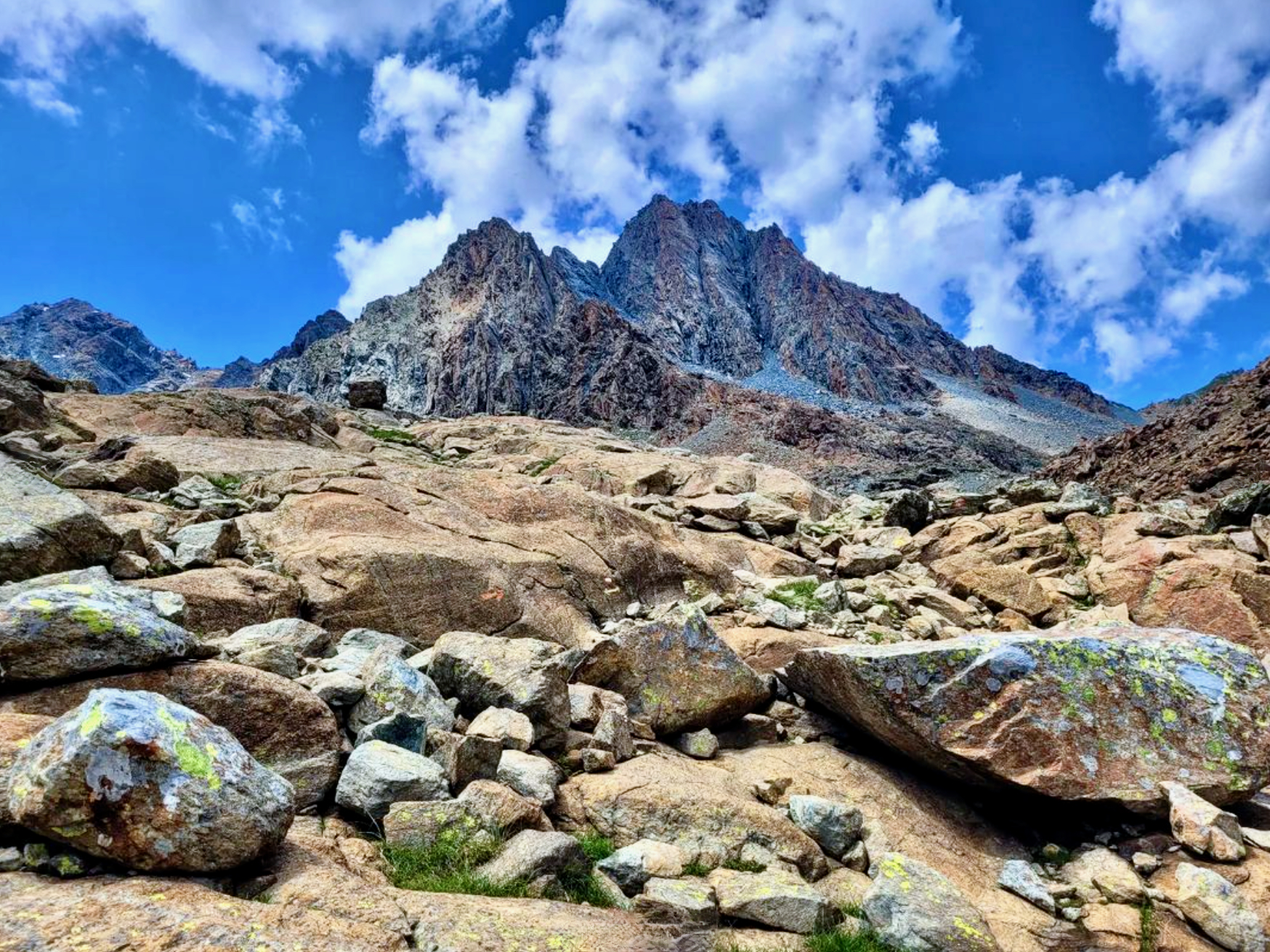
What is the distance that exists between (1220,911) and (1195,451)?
169 feet

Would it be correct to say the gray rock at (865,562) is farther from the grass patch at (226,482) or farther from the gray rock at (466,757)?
the grass patch at (226,482)

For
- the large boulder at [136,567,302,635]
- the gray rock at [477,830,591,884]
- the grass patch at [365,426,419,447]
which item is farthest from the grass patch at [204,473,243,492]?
the grass patch at [365,426,419,447]

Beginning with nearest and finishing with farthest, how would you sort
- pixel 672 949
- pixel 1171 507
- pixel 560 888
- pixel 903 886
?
pixel 672 949 < pixel 560 888 < pixel 903 886 < pixel 1171 507

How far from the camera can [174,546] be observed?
1381 centimetres

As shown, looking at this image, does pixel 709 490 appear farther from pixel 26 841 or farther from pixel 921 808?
pixel 26 841

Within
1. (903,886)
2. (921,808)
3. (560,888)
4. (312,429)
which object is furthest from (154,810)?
(312,429)

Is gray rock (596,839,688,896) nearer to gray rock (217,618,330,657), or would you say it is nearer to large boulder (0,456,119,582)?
gray rock (217,618,330,657)

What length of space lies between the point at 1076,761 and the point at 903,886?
4444 millimetres

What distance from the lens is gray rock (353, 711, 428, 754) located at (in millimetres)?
8266

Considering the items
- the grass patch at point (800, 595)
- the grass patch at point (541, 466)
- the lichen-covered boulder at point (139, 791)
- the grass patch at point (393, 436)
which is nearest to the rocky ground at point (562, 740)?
the lichen-covered boulder at point (139, 791)

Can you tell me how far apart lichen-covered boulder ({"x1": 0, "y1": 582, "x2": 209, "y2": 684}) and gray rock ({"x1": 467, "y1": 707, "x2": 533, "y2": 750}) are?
3670 millimetres

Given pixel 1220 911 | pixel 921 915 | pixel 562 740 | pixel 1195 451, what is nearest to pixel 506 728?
pixel 562 740

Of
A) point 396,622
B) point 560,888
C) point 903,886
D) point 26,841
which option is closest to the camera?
point 26,841

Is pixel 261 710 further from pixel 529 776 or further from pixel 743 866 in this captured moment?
pixel 743 866
